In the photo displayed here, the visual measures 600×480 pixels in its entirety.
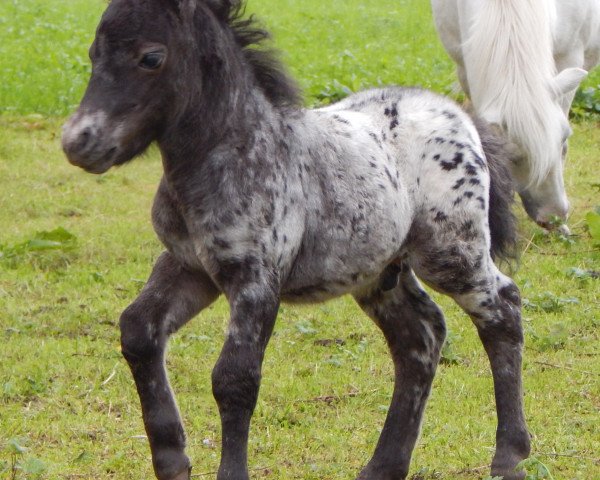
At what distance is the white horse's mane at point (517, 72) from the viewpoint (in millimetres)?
6734

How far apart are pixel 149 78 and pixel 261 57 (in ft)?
1.94

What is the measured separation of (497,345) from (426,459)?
0.68 m

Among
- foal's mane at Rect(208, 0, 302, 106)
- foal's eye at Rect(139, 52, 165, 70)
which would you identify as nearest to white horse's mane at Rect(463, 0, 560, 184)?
foal's mane at Rect(208, 0, 302, 106)

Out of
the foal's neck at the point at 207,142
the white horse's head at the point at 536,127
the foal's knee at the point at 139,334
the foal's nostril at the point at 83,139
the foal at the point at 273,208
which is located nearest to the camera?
the foal's nostril at the point at 83,139

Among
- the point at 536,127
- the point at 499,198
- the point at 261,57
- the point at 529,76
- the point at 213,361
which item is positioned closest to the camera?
the point at 261,57

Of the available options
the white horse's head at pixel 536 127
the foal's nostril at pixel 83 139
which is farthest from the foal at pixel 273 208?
the white horse's head at pixel 536 127

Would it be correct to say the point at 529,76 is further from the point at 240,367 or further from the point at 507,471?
the point at 240,367

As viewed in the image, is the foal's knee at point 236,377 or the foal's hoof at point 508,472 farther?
the foal's hoof at point 508,472

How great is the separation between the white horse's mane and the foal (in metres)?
1.91

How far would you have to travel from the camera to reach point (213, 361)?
612 cm

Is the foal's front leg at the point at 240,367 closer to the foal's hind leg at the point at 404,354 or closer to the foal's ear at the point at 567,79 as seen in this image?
the foal's hind leg at the point at 404,354

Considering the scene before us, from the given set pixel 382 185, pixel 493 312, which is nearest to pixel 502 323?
pixel 493 312

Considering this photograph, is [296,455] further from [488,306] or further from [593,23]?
[593,23]

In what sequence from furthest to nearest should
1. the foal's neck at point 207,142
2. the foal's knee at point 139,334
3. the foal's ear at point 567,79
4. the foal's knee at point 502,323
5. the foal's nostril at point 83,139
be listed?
the foal's ear at point 567,79
the foal's knee at point 502,323
the foal's knee at point 139,334
the foal's neck at point 207,142
the foal's nostril at point 83,139
